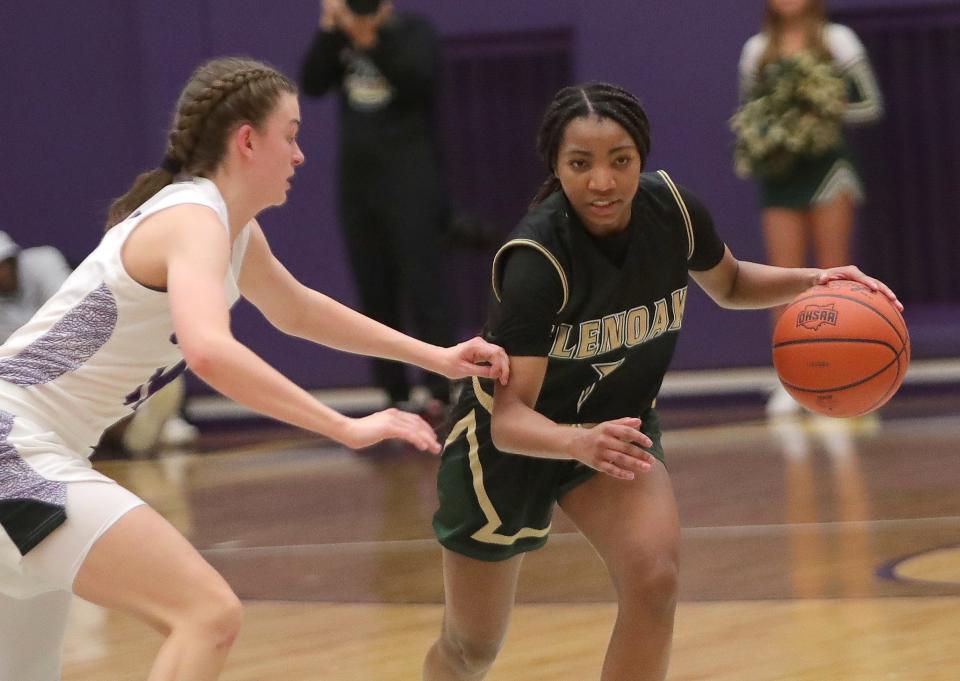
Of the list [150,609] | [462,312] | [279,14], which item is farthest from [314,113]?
[150,609]

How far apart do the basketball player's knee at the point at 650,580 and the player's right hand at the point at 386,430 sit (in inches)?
25.8

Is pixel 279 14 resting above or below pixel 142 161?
above

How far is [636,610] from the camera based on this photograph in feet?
10.3

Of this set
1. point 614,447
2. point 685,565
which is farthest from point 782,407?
point 614,447

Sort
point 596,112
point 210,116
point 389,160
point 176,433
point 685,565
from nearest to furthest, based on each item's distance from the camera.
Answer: point 210,116 → point 596,112 → point 685,565 → point 389,160 → point 176,433

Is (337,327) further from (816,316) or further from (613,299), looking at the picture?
(816,316)

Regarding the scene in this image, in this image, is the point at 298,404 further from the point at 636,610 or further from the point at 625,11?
the point at 625,11

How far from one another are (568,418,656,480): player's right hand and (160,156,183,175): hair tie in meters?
0.90

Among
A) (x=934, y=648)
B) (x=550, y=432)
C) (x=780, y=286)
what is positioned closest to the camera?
(x=550, y=432)

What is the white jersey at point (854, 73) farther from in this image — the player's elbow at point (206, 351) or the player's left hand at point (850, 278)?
the player's elbow at point (206, 351)

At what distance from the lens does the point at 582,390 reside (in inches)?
133

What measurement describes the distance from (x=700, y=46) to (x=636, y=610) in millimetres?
6412

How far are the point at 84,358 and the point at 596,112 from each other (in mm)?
1113

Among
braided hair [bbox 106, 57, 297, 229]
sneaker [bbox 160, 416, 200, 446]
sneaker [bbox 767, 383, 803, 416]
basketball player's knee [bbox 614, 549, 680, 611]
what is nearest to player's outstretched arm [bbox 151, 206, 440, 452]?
braided hair [bbox 106, 57, 297, 229]
